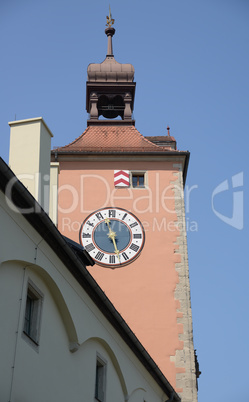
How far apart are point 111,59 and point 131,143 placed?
4.96 m

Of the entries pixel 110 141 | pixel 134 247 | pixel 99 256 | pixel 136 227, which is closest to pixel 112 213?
pixel 136 227

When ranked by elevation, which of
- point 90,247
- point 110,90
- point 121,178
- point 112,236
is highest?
point 110,90

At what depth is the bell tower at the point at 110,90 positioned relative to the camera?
82.9 feet

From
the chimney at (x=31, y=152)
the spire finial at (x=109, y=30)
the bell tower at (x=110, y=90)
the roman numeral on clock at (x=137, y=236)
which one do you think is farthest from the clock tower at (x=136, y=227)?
the chimney at (x=31, y=152)

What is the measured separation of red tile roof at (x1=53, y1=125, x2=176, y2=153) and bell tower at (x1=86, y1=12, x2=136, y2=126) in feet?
3.18

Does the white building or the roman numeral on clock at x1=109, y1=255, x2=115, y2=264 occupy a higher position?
the roman numeral on clock at x1=109, y1=255, x2=115, y2=264

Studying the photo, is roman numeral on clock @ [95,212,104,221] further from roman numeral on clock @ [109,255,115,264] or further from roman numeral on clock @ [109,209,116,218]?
roman numeral on clock @ [109,255,115,264]

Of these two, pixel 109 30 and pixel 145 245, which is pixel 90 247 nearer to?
pixel 145 245

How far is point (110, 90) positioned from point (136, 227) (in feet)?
20.8

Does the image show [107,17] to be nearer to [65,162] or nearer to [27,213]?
[65,162]

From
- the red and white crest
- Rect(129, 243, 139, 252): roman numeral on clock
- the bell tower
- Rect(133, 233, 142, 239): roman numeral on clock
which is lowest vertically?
Rect(129, 243, 139, 252): roman numeral on clock

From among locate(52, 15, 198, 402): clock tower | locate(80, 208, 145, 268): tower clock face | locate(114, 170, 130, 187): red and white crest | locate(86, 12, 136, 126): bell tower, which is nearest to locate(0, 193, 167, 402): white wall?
locate(52, 15, 198, 402): clock tower

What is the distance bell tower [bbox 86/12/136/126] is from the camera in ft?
82.9

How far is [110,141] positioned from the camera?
23375 millimetres
